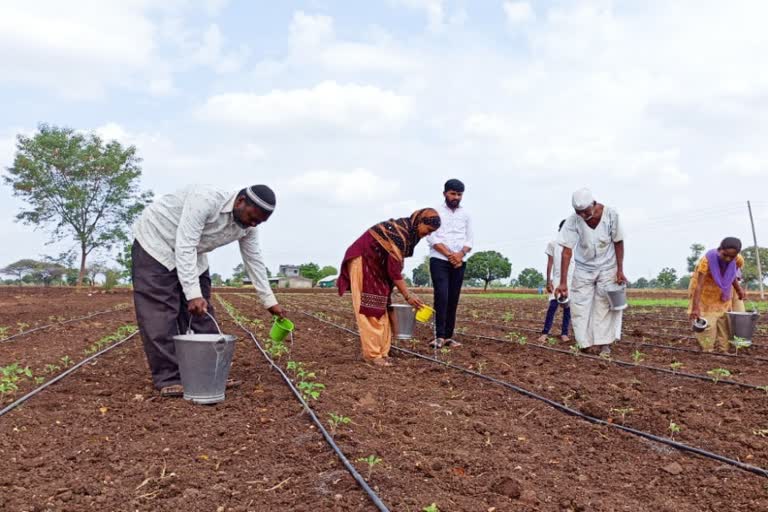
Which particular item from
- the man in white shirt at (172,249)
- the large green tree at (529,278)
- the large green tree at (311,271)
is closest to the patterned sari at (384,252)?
the man in white shirt at (172,249)

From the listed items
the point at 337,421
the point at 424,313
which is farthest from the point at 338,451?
the point at 424,313

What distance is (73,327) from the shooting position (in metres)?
8.66

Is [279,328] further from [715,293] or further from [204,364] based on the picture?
[715,293]

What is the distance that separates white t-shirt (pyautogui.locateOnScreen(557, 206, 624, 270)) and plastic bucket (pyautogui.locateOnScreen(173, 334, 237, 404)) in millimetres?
3423

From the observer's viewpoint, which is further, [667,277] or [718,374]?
[667,277]

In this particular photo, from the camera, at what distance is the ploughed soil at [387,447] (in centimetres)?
232

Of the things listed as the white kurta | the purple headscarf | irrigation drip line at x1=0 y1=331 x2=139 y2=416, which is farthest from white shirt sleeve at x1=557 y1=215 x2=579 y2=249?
irrigation drip line at x1=0 y1=331 x2=139 y2=416

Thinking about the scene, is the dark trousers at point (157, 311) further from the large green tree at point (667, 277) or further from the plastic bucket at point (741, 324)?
the large green tree at point (667, 277)

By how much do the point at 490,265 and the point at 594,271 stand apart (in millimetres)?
63422

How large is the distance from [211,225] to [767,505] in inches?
123

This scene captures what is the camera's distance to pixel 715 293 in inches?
243

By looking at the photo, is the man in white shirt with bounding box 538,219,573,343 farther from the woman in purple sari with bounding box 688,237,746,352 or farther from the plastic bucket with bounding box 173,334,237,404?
the plastic bucket with bounding box 173,334,237,404

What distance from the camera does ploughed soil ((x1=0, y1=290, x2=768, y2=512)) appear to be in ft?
7.63

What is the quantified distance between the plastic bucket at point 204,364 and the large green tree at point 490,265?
212 feet
